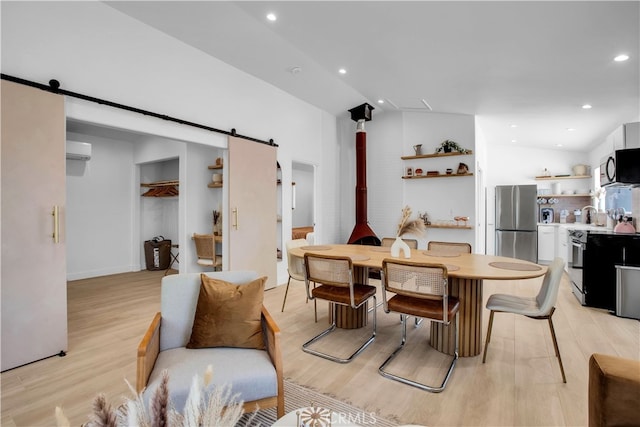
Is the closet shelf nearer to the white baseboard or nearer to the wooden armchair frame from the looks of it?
the white baseboard

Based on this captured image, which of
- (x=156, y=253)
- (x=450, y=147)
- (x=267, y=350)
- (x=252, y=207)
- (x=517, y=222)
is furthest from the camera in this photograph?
(x=517, y=222)

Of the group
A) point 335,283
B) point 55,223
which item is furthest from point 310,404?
point 55,223

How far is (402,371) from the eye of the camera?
2355mm

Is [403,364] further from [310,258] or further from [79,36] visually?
[79,36]

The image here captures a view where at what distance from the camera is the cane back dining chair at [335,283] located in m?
2.59

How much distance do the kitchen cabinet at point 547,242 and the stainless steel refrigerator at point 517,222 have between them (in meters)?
0.33

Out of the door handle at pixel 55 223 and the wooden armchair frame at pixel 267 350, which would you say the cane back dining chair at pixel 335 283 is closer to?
the wooden armchair frame at pixel 267 350

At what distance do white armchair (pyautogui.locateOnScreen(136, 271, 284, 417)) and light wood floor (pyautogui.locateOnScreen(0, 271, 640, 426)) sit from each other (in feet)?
2.07

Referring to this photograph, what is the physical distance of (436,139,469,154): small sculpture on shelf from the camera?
17.0 ft

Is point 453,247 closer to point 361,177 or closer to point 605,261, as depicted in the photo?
point 605,261

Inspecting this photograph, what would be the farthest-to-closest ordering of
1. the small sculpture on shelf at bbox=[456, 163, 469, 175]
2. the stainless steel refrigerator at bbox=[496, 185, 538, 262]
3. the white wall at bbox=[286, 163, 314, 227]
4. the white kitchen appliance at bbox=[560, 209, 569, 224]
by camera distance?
the white wall at bbox=[286, 163, 314, 227] → the white kitchen appliance at bbox=[560, 209, 569, 224] → the stainless steel refrigerator at bbox=[496, 185, 538, 262] → the small sculpture on shelf at bbox=[456, 163, 469, 175]

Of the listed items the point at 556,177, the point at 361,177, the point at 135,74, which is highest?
the point at 135,74

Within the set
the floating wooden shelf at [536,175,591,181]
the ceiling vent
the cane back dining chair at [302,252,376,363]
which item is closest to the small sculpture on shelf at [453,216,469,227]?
the ceiling vent

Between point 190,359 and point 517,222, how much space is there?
23.0ft
